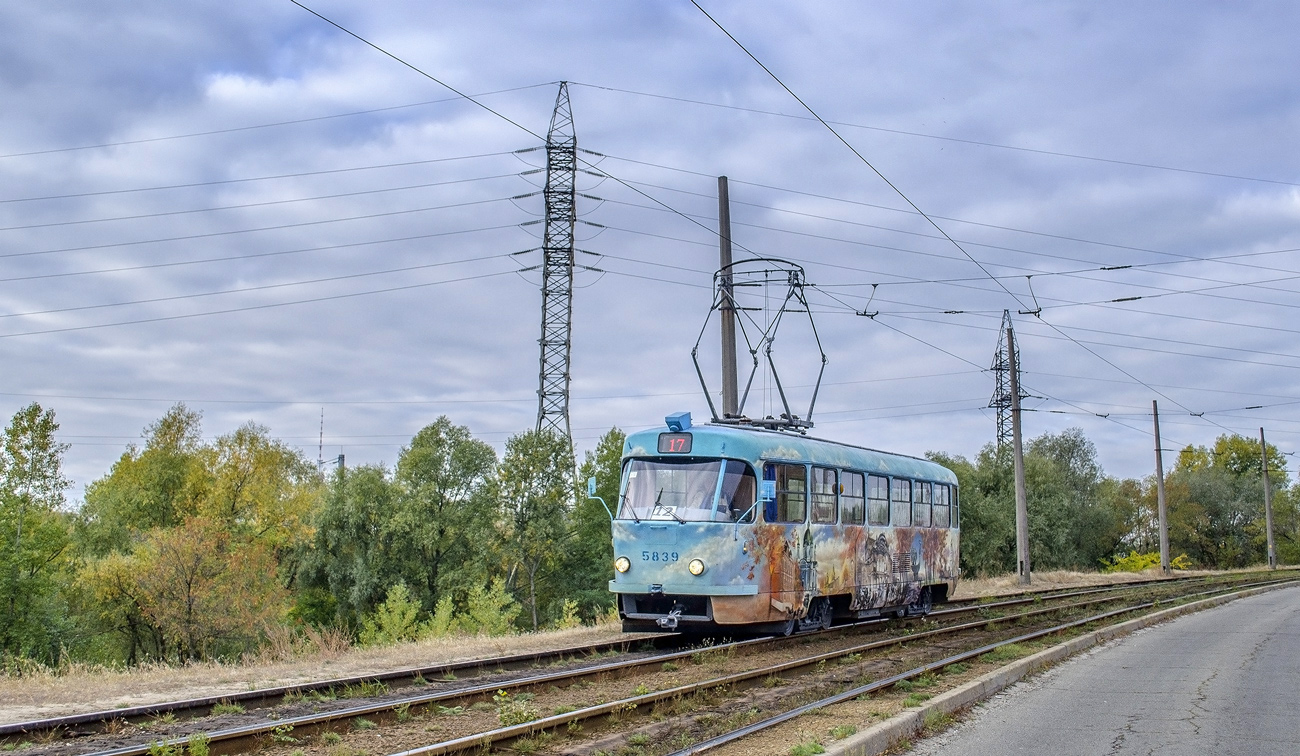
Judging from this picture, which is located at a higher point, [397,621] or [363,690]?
[363,690]

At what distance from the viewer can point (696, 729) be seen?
9.57 m

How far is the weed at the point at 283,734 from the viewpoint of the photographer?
27.6 ft

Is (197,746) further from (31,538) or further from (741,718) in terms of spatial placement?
(31,538)

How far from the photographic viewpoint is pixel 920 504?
23.1m

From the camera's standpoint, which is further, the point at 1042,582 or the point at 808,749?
the point at 1042,582

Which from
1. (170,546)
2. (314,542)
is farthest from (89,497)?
(170,546)

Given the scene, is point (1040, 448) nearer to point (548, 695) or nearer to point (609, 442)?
point (609, 442)

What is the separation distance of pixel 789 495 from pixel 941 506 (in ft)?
29.4

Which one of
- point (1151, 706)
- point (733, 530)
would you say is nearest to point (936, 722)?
point (1151, 706)

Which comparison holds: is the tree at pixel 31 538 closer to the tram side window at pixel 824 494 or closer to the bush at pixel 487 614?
the bush at pixel 487 614

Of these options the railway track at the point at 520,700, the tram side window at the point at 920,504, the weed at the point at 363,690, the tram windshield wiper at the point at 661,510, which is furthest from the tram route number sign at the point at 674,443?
the tram side window at the point at 920,504

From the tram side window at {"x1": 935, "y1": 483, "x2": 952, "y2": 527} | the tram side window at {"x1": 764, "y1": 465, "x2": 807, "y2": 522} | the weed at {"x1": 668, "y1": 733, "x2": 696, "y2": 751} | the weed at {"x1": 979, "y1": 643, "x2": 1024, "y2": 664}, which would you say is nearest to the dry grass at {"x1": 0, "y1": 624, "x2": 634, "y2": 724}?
the tram side window at {"x1": 764, "y1": 465, "x2": 807, "y2": 522}

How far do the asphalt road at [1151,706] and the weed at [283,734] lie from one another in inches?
200

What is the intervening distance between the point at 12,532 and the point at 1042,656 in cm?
4298
